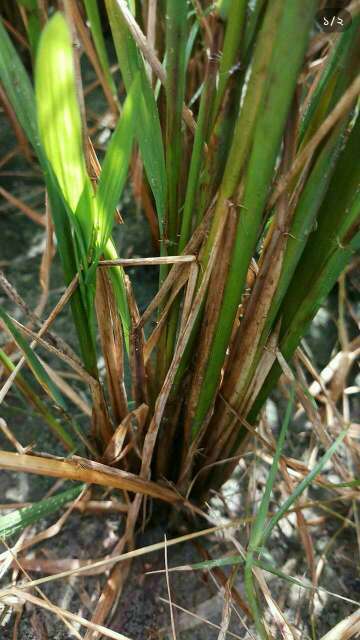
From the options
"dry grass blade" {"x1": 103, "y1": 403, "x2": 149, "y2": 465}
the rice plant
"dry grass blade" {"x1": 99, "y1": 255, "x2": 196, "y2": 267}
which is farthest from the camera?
"dry grass blade" {"x1": 103, "y1": 403, "x2": 149, "y2": 465}

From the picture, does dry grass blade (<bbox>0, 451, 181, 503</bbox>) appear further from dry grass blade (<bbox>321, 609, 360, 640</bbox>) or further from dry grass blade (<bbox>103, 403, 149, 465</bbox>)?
dry grass blade (<bbox>321, 609, 360, 640</bbox>)

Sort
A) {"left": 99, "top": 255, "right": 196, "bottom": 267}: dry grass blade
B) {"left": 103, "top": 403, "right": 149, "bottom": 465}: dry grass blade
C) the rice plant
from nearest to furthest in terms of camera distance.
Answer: the rice plant
{"left": 99, "top": 255, "right": 196, "bottom": 267}: dry grass blade
{"left": 103, "top": 403, "right": 149, "bottom": 465}: dry grass blade

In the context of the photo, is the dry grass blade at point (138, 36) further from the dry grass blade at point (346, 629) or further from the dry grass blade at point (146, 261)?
the dry grass blade at point (346, 629)

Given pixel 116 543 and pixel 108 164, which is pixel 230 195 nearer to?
pixel 108 164

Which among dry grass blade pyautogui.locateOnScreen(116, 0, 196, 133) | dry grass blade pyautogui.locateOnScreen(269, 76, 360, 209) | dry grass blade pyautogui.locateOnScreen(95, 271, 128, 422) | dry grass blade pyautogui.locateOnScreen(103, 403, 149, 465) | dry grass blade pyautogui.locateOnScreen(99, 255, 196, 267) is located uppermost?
dry grass blade pyautogui.locateOnScreen(116, 0, 196, 133)

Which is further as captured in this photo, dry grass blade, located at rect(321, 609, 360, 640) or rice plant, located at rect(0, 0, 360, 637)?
dry grass blade, located at rect(321, 609, 360, 640)

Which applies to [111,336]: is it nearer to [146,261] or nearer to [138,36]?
[146,261]

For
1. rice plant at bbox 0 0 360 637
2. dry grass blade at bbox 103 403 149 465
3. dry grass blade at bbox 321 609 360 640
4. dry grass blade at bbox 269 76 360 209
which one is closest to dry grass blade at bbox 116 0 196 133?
rice plant at bbox 0 0 360 637

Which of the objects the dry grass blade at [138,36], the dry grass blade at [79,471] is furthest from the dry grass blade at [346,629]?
the dry grass blade at [138,36]

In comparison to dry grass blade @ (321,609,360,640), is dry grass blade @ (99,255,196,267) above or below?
above

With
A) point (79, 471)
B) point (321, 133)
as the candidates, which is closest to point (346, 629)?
point (79, 471)
